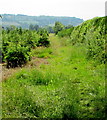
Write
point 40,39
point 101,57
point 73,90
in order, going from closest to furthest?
point 73,90 → point 101,57 → point 40,39

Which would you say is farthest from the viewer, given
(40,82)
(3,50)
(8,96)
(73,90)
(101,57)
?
(3,50)


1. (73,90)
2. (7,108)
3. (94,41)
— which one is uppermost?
(94,41)

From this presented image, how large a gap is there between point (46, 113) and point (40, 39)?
2041cm

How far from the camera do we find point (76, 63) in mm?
12336

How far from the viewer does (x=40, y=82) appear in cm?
794

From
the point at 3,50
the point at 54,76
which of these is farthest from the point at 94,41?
the point at 3,50

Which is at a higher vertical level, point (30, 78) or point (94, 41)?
point (94, 41)

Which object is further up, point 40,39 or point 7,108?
point 40,39

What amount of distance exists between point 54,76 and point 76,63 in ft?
14.1

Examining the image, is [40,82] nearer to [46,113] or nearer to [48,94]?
[48,94]

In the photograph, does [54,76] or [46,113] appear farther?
[54,76]

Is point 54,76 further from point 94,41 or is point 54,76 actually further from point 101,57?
point 94,41

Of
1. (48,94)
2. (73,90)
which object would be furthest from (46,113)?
(48,94)

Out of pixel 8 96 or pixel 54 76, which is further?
pixel 54 76
